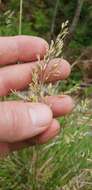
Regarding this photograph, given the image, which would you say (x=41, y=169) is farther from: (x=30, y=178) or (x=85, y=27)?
(x=85, y=27)

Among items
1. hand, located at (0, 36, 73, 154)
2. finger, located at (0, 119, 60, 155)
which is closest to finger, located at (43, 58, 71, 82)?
hand, located at (0, 36, 73, 154)

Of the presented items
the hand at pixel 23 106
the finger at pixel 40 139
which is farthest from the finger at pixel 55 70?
the finger at pixel 40 139

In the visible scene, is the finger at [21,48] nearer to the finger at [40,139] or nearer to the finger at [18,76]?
the finger at [18,76]

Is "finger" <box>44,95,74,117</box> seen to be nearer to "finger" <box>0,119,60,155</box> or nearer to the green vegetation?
"finger" <box>0,119,60,155</box>

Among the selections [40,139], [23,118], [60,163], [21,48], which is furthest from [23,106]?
[60,163]

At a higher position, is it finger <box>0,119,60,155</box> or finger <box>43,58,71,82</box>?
finger <box>43,58,71,82</box>

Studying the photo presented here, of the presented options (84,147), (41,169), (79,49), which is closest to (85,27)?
(79,49)

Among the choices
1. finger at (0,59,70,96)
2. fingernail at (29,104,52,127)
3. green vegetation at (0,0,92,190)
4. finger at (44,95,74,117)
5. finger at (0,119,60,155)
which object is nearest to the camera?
fingernail at (29,104,52,127)
